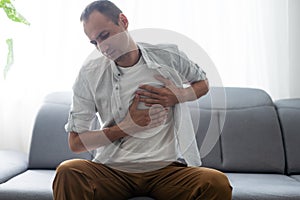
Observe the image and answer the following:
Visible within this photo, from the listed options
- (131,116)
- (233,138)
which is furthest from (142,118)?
(233,138)

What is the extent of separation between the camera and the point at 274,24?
229cm

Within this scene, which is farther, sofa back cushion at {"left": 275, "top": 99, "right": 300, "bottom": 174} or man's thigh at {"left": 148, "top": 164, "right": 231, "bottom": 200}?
sofa back cushion at {"left": 275, "top": 99, "right": 300, "bottom": 174}

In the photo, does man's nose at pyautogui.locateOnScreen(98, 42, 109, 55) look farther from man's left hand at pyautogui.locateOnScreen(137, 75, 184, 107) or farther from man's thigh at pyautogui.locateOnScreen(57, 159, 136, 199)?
man's thigh at pyautogui.locateOnScreen(57, 159, 136, 199)

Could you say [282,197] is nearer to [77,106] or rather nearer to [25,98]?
[77,106]

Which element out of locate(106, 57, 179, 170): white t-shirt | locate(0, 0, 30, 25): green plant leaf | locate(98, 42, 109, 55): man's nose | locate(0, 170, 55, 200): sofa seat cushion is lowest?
locate(0, 170, 55, 200): sofa seat cushion

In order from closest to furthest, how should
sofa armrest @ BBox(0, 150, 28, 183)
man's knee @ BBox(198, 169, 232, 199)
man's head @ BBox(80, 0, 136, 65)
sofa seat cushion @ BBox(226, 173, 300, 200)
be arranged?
man's knee @ BBox(198, 169, 232, 199) < man's head @ BBox(80, 0, 136, 65) < sofa seat cushion @ BBox(226, 173, 300, 200) < sofa armrest @ BBox(0, 150, 28, 183)

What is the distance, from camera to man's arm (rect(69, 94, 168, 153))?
4.68 ft

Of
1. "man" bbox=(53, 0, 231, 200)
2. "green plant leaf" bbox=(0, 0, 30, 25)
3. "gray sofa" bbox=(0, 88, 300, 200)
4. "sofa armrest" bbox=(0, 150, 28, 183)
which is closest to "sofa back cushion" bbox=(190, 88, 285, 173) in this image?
"gray sofa" bbox=(0, 88, 300, 200)

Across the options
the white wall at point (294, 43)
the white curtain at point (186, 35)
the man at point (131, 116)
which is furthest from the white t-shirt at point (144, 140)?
the white wall at point (294, 43)

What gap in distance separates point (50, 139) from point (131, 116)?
2.29ft

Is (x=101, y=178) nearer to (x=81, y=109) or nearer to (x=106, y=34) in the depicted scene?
(x=81, y=109)

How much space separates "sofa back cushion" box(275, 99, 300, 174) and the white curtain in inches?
8.3

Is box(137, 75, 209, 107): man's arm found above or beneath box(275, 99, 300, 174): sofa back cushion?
above

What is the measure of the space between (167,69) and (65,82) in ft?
3.26
